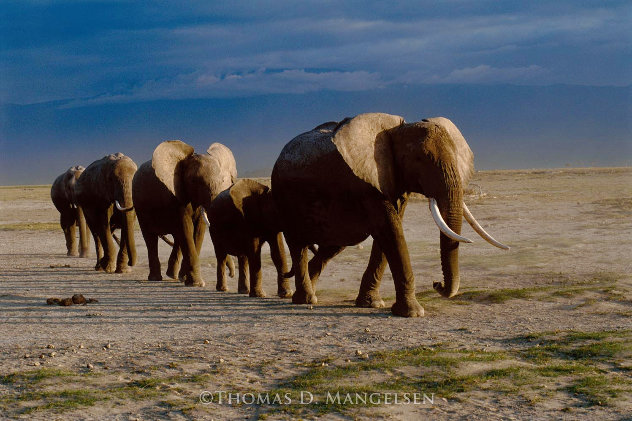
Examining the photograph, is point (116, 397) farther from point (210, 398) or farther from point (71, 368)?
point (71, 368)

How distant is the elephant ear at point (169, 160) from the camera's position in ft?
52.9

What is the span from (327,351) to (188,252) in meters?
7.58

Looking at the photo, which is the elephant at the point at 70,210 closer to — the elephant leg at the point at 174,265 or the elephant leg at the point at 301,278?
the elephant leg at the point at 174,265

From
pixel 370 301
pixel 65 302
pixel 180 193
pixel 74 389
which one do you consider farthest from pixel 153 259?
pixel 74 389

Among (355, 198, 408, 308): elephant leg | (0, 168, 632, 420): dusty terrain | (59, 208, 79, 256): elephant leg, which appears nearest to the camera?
(0, 168, 632, 420): dusty terrain

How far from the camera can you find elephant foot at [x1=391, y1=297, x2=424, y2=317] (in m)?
11.2

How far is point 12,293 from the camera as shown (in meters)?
15.5

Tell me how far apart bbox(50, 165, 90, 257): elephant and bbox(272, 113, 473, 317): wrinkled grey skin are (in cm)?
1324

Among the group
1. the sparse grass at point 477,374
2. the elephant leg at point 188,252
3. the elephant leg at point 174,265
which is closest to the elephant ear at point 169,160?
the elephant leg at point 188,252

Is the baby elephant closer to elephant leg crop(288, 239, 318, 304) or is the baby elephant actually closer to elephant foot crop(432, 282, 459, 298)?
elephant leg crop(288, 239, 318, 304)

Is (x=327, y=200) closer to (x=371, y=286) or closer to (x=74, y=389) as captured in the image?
(x=371, y=286)

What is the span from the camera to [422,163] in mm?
10727

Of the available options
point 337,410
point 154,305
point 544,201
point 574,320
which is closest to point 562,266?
point 574,320

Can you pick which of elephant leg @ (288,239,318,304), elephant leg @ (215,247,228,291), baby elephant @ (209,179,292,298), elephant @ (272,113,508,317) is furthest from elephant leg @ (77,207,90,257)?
elephant @ (272,113,508,317)
